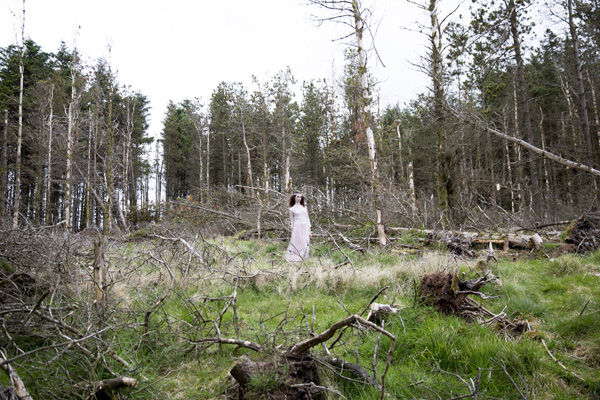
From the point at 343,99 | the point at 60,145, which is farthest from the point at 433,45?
the point at 60,145

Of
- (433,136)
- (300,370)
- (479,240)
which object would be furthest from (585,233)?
(433,136)

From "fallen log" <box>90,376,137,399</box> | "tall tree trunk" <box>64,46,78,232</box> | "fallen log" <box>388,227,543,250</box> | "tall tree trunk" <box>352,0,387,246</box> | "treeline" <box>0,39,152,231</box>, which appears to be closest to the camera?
"fallen log" <box>90,376,137,399</box>

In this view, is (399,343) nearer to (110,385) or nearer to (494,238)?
(110,385)

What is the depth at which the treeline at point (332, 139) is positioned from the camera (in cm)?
1195

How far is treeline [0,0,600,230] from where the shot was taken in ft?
39.2

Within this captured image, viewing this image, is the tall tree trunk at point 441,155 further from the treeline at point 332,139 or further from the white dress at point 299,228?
the white dress at point 299,228

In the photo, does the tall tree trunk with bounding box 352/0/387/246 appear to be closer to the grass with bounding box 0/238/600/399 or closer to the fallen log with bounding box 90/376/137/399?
the grass with bounding box 0/238/600/399

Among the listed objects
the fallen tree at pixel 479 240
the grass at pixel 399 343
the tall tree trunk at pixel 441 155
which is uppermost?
the tall tree trunk at pixel 441 155

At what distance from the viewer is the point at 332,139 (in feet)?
90.7

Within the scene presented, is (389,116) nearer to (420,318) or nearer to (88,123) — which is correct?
(88,123)

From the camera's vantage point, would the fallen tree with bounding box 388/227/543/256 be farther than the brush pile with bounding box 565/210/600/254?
Yes

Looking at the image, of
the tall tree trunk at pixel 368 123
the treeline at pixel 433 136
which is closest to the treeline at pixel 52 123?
the treeline at pixel 433 136

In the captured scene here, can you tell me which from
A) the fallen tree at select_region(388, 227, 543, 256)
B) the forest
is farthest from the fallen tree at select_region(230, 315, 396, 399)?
the fallen tree at select_region(388, 227, 543, 256)

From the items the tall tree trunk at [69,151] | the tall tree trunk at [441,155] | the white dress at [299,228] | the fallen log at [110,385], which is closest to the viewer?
the fallen log at [110,385]
